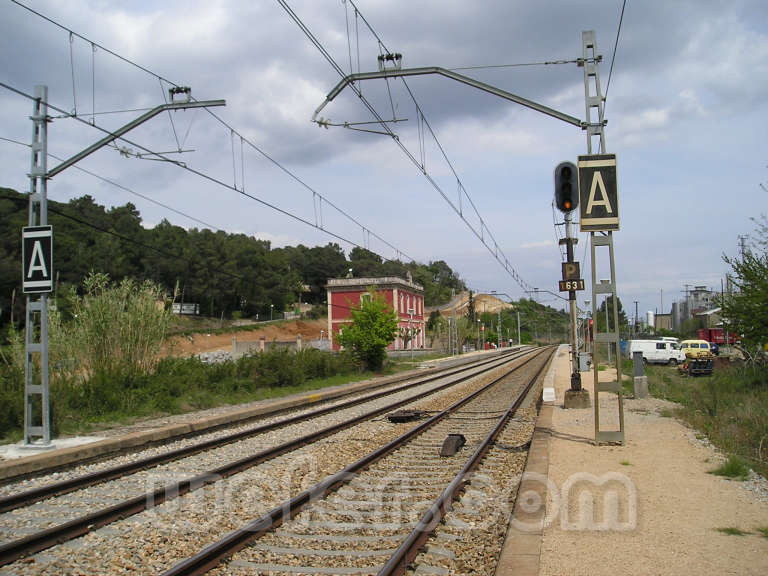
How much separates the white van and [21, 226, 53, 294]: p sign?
42.2 metres

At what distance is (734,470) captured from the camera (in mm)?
8312

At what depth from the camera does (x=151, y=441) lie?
11.6 metres

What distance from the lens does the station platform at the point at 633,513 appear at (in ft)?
16.9

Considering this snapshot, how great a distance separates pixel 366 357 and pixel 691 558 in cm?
2961

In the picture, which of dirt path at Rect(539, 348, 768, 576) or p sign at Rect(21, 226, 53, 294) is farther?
p sign at Rect(21, 226, 53, 294)

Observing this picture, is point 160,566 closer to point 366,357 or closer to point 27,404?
point 27,404

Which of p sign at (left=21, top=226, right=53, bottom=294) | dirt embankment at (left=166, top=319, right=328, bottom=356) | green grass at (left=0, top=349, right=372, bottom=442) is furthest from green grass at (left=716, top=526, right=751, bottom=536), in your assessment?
dirt embankment at (left=166, top=319, right=328, bottom=356)

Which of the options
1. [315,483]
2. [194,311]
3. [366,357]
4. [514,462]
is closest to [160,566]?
[315,483]

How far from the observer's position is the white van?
153 ft

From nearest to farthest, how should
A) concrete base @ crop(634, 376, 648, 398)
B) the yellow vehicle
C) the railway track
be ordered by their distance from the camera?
1. the railway track
2. concrete base @ crop(634, 376, 648, 398)
3. the yellow vehicle

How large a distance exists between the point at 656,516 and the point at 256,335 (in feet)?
→ 270

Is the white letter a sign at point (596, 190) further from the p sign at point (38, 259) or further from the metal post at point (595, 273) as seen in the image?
the p sign at point (38, 259)

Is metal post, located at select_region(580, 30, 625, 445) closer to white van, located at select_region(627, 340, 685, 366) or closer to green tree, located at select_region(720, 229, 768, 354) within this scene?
green tree, located at select_region(720, 229, 768, 354)

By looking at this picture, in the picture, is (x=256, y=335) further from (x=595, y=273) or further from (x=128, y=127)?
(x=595, y=273)
